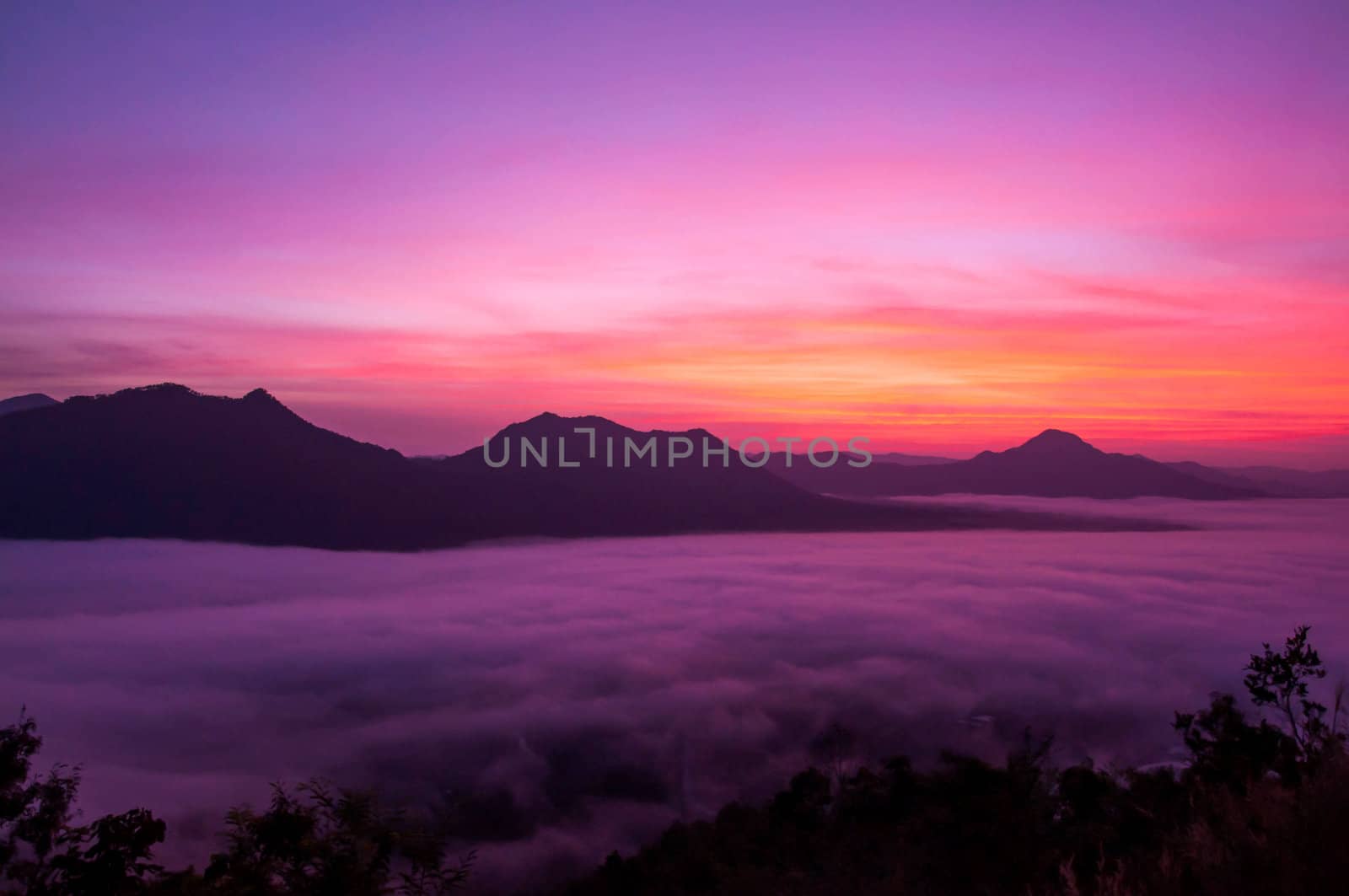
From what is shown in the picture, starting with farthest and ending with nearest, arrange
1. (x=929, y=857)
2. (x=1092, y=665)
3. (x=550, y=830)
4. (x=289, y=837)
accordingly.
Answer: (x=1092, y=665) → (x=550, y=830) → (x=929, y=857) → (x=289, y=837)

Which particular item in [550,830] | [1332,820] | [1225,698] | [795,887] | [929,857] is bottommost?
[550,830]

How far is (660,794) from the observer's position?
130000mm

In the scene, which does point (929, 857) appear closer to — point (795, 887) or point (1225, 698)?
point (795, 887)

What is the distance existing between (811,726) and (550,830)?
140ft

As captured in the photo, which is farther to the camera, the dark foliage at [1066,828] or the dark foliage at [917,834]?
the dark foliage at [917,834]

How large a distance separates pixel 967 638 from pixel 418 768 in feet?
355

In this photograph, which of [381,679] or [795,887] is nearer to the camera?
[795,887]

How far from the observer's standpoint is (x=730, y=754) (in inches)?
5285

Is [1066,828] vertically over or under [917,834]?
over

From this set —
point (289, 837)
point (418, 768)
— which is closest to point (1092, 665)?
point (418, 768)

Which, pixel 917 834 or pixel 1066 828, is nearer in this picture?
pixel 1066 828

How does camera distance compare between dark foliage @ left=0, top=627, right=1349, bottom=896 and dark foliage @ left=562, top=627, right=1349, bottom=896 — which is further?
dark foliage @ left=0, top=627, right=1349, bottom=896

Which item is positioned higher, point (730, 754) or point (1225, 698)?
point (1225, 698)

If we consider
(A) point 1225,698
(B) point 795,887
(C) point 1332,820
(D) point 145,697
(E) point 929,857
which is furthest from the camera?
(D) point 145,697
